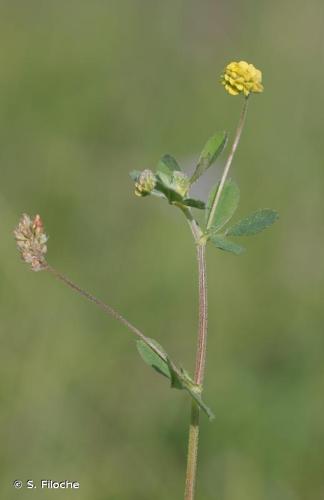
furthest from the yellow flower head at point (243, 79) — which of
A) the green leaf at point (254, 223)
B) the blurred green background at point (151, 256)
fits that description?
the blurred green background at point (151, 256)

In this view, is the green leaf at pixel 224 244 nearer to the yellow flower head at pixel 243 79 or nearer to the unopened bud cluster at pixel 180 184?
the unopened bud cluster at pixel 180 184

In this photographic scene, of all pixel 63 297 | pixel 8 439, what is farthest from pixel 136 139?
pixel 8 439

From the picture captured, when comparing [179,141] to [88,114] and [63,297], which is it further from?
[63,297]

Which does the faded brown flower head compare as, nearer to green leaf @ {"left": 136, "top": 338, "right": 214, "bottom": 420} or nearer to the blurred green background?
green leaf @ {"left": 136, "top": 338, "right": 214, "bottom": 420}

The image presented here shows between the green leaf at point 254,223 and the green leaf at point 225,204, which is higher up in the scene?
the green leaf at point 225,204

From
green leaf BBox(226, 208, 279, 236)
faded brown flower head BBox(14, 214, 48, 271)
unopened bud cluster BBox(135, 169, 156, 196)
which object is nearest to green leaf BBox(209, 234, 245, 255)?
green leaf BBox(226, 208, 279, 236)

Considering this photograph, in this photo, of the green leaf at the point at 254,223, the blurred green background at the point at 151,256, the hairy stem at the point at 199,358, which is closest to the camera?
the hairy stem at the point at 199,358

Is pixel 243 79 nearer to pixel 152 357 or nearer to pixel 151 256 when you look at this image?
pixel 152 357
